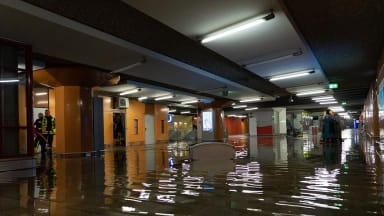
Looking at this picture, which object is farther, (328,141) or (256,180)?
(328,141)

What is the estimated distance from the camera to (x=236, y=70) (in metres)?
13.6

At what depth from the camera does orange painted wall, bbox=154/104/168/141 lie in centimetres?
2579

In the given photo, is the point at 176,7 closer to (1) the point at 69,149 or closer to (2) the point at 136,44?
(2) the point at 136,44

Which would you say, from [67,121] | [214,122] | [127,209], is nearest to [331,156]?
[127,209]

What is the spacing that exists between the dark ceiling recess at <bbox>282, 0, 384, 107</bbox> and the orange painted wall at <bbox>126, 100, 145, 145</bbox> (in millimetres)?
14510

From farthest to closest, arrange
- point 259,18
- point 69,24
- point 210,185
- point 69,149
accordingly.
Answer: point 69,149
point 259,18
point 69,24
point 210,185

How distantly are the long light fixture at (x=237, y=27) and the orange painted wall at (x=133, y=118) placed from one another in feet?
50.8

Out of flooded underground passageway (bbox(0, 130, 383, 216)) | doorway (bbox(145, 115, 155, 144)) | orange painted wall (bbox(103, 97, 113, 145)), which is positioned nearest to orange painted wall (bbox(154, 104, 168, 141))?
doorway (bbox(145, 115, 155, 144))

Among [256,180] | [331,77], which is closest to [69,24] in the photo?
[256,180]

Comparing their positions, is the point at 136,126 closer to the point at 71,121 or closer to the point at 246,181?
the point at 71,121

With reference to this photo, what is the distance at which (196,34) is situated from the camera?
8234mm

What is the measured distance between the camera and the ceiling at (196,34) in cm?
630

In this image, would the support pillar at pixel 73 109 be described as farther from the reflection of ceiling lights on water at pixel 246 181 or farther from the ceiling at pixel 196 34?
the reflection of ceiling lights on water at pixel 246 181

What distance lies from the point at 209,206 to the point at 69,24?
4829 millimetres
